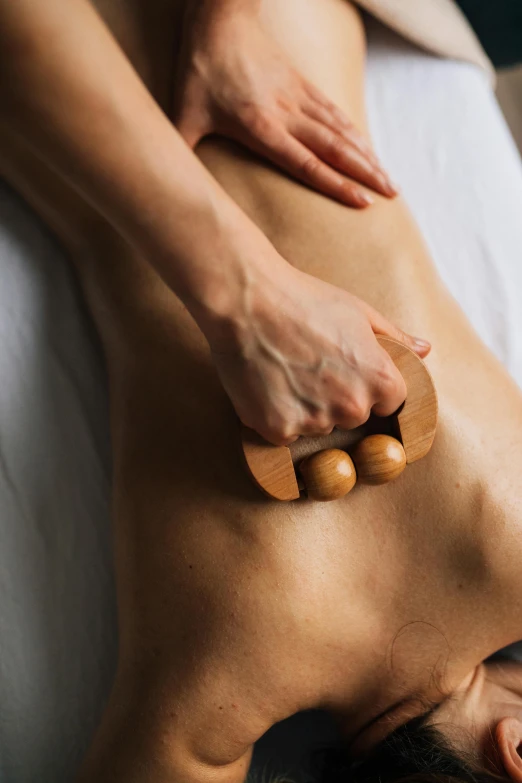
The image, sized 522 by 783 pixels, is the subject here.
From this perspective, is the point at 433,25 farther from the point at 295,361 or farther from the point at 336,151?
the point at 295,361

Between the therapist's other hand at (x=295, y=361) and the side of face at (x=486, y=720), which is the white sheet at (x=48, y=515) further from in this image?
the side of face at (x=486, y=720)

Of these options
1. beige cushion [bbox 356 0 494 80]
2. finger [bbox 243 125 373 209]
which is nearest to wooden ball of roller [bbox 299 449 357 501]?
finger [bbox 243 125 373 209]

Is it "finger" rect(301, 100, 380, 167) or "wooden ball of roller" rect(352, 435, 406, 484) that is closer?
"wooden ball of roller" rect(352, 435, 406, 484)

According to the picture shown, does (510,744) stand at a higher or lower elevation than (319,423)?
lower

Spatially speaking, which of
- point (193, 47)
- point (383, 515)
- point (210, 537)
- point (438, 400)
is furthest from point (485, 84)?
point (210, 537)

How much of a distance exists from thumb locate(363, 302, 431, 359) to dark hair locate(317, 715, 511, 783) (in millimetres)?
459

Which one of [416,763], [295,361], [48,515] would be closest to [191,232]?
[295,361]

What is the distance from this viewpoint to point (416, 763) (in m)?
0.82

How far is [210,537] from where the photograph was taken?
753 millimetres

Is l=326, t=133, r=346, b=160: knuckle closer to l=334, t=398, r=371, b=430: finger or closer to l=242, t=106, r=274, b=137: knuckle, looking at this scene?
l=242, t=106, r=274, b=137: knuckle

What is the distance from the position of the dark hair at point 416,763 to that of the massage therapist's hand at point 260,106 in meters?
0.66

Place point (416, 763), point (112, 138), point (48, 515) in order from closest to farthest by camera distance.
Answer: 1. point (112, 138)
2. point (416, 763)
3. point (48, 515)

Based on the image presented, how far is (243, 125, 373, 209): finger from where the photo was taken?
0.86 metres

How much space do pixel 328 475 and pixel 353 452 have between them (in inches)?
1.9
